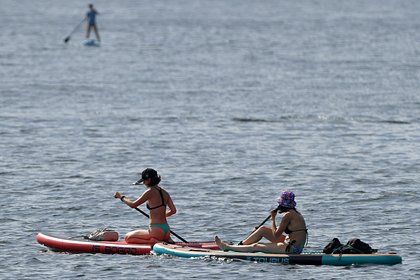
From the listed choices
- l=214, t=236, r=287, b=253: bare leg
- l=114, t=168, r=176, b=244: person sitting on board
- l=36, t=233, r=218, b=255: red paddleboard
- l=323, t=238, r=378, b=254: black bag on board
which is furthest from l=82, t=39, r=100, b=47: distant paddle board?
l=323, t=238, r=378, b=254: black bag on board

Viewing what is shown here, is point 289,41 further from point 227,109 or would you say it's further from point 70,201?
point 70,201

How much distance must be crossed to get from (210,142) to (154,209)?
54.1ft

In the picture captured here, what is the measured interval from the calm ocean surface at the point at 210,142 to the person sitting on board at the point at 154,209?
2.15 ft

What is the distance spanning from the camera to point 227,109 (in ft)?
165

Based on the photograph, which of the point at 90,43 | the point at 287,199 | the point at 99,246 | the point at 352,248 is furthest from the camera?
the point at 90,43

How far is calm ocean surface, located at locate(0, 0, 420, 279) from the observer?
28031 millimetres

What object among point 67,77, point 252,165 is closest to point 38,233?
point 252,165

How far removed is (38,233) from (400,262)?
8211mm

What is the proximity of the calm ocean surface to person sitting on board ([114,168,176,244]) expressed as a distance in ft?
2.15

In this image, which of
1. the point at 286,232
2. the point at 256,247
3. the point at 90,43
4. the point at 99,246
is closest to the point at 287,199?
the point at 286,232

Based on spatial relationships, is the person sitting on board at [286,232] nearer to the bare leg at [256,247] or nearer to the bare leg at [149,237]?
the bare leg at [256,247]

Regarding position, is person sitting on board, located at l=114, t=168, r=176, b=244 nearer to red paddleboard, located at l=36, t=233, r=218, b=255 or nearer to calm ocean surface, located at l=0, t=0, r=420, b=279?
red paddleboard, located at l=36, t=233, r=218, b=255

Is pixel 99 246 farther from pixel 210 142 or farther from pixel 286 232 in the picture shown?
pixel 210 142

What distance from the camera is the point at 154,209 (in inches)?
1027
